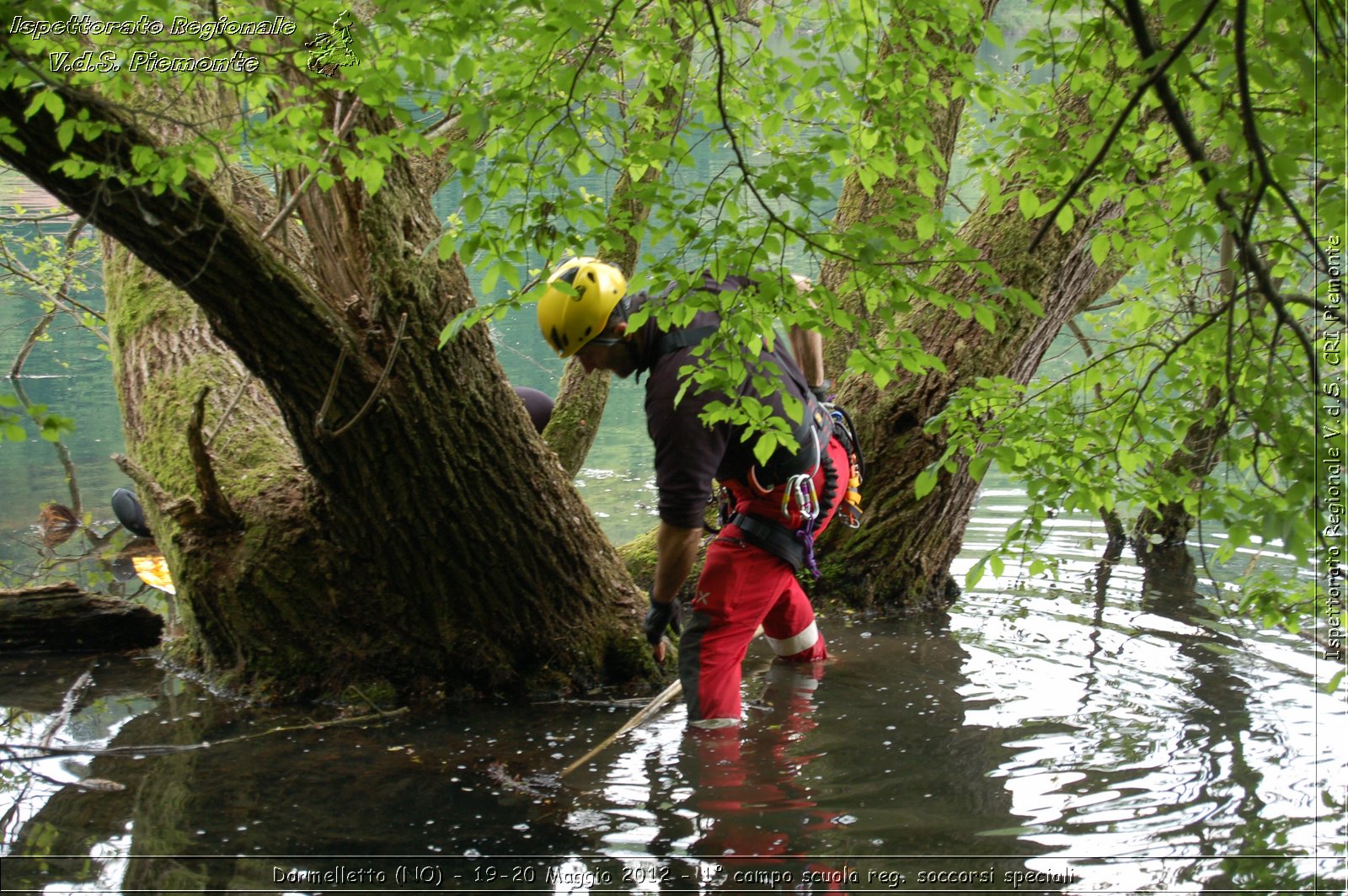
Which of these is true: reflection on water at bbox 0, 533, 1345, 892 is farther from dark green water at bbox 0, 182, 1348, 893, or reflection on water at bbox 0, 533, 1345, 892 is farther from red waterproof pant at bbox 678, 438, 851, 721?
red waterproof pant at bbox 678, 438, 851, 721

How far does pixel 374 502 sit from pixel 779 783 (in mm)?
2159

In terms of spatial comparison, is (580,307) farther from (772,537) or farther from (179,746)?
(179,746)

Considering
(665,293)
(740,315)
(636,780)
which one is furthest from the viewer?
(636,780)

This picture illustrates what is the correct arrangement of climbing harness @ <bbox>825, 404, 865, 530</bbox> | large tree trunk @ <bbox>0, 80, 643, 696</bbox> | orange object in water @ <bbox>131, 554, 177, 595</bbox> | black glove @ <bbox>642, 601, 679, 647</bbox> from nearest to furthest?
large tree trunk @ <bbox>0, 80, 643, 696</bbox>, black glove @ <bbox>642, 601, 679, 647</bbox>, climbing harness @ <bbox>825, 404, 865, 530</bbox>, orange object in water @ <bbox>131, 554, 177, 595</bbox>

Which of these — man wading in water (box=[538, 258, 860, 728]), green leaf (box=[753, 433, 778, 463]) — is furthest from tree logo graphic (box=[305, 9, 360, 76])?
green leaf (box=[753, 433, 778, 463])

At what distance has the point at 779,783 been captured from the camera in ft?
13.1

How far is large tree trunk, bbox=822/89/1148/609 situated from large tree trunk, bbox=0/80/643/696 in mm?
1921

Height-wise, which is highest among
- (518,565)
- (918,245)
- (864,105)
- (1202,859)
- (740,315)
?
(864,105)

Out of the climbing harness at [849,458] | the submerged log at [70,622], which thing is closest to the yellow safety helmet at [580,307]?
the climbing harness at [849,458]

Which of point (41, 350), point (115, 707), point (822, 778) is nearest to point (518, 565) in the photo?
point (822, 778)

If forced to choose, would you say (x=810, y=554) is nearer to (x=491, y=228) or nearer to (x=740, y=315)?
(x=740, y=315)

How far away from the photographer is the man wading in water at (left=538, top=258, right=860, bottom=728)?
156 inches

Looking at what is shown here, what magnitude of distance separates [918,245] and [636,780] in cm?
229

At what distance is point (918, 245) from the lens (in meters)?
3.12
